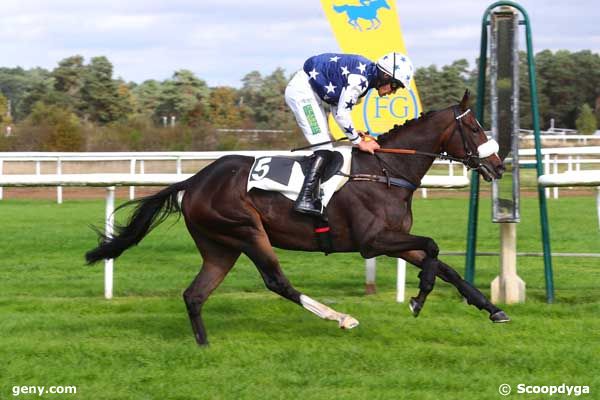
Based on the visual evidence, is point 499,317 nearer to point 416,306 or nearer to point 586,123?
point 416,306

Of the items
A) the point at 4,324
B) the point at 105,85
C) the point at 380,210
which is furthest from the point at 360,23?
the point at 105,85

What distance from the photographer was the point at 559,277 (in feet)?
27.1

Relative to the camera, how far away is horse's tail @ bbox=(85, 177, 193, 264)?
19.9 ft

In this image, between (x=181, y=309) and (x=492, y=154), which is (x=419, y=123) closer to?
(x=492, y=154)

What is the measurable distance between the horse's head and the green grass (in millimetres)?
953

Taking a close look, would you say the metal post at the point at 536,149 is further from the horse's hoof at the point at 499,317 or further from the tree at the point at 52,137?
the tree at the point at 52,137

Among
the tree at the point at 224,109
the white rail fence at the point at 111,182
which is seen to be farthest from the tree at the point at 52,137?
the white rail fence at the point at 111,182

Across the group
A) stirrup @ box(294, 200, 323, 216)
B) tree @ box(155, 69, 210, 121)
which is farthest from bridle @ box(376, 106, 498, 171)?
tree @ box(155, 69, 210, 121)

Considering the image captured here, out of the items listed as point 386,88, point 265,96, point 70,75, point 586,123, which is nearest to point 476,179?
point 386,88

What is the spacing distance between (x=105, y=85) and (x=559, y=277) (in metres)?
33.1

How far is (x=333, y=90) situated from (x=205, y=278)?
1.38 m

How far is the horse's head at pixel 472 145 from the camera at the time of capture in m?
5.87

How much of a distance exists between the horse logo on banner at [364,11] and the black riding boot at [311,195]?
129 inches

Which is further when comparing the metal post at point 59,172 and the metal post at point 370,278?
the metal post at point 59,172
